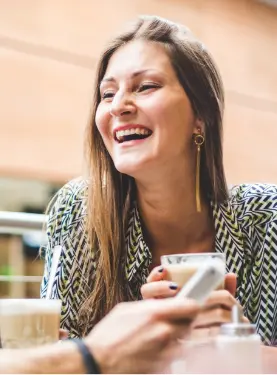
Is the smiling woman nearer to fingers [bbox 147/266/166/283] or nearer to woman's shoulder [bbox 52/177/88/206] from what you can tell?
woman's shoulder [bbox 52/177/88/206]

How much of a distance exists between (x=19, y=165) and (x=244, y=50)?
150cm

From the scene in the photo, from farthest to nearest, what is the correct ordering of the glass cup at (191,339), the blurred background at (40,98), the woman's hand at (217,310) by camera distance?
the blurred background at (40,98), the woman's hand at (217,310), the glass cup at (191,339)

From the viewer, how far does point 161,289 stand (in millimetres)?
1067

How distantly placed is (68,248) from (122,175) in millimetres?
226

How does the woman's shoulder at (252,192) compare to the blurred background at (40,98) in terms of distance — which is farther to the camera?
the blurred background at (40,98)

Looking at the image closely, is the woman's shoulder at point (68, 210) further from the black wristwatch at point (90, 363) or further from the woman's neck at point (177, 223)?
the black wristwatch at point (90, 363)

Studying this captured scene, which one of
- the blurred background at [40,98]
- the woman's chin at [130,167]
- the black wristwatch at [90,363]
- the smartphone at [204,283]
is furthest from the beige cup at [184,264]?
the blurred background at [40,98]

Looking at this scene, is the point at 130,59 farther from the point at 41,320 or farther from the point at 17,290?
the point at 17,290

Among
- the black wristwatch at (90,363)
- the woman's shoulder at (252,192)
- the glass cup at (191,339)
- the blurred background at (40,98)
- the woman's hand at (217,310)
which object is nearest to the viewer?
the black wristwatch at (90,363)

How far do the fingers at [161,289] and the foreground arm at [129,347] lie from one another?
0.24 metres

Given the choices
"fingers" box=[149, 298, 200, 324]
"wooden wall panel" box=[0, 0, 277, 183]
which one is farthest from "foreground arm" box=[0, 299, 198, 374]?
"wooden wall panel" box=[0, 0, 277, 183]

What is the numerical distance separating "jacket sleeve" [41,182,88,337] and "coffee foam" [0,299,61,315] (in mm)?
577

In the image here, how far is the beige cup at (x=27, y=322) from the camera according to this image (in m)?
1.01

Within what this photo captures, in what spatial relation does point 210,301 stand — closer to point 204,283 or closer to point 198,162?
point 204,283
